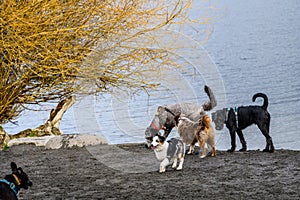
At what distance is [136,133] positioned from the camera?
854 centimetres

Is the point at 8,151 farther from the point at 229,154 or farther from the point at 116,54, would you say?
the point at 229,154

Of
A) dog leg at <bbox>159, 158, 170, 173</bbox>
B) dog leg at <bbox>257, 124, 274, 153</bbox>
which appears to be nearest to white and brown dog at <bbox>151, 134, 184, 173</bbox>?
dog leg at <bbox>159, 158, 170, 173</bbox>

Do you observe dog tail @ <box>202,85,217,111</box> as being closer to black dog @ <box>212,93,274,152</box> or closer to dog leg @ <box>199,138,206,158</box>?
black dog @ <box>212,93,274,152</box>

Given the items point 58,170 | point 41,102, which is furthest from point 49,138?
point 58,170

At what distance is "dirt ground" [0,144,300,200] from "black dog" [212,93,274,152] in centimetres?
33

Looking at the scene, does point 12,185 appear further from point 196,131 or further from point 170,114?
point 170,114

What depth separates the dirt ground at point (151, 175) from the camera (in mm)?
5508

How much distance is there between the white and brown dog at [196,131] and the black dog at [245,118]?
1.14 ft

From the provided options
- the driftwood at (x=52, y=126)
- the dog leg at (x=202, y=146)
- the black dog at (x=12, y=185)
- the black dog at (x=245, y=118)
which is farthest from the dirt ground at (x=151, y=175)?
the driftwood at (x=52, y=126)

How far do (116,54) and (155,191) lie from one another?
3033 millimetres

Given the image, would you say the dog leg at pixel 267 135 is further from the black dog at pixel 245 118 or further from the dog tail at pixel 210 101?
the dog tail at pixel 210 101

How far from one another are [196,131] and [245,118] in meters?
0.65

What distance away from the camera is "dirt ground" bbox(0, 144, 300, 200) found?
18.1ft

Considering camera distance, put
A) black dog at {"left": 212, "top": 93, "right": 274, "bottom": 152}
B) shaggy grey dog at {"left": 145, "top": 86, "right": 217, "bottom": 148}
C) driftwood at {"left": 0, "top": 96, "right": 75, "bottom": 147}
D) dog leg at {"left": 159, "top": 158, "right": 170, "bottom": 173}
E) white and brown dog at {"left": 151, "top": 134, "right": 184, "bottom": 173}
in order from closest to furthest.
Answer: white and brown dog at {"left": 151, "top": 134, "right": 184, "bottom": 173}, dog leg at {"left": 159, "top": 158, "right": 170, "bottom": 173}, black dog at {"left": 212, "top": 93, "right": 274, "bottom": 152}, shaggy grey dog at {"left": 145, "top": 86, "right": 217, "bottom": 148}, driftwood at {"left": 0, "top": 96, "right": 75, "bottom": 147}
